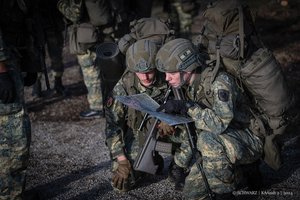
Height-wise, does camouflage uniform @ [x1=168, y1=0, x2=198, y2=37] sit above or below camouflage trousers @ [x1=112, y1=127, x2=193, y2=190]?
above

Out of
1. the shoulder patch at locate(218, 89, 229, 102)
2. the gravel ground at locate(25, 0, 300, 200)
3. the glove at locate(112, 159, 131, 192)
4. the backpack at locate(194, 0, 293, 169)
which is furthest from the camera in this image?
the gravel ground at locate(25, 0, 300, 200)

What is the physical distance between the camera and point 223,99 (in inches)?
138

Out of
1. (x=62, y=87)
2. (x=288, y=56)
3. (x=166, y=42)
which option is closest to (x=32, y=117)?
(x=62, y=87)

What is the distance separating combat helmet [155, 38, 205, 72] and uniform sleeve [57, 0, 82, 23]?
7.73ft

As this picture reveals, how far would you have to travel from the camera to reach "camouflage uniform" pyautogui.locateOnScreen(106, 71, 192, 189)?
4098 millimetres

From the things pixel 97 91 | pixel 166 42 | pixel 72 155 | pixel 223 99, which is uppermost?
pixel 166 42

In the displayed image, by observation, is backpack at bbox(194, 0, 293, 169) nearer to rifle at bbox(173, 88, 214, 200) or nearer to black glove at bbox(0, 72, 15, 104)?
rifle at bbox(173, 88, 214, 200)

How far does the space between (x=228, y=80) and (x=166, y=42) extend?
78 centimetres

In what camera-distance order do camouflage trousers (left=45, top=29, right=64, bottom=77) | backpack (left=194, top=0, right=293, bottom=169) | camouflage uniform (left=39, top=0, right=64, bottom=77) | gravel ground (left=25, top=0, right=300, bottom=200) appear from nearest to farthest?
backpack (left=194, top=0, right=293, bottom=169) < gravel ground (left=25, top=0, right=300, bottom=200) < camouflage uniform (left=39, top=0, right=64, bottom=77) < camouflage trousers (left=45, top=29, right=64, bottom=77)

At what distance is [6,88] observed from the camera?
141 inches

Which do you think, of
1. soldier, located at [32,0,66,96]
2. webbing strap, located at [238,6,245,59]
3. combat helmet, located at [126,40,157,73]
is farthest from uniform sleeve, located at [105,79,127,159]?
soldier, located at [32,0,66,96]

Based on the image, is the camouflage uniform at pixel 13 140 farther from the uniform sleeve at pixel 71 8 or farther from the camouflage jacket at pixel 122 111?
the uniform sleeve at pixel 71 8

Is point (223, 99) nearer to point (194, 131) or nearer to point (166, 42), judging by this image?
point (194, 131)

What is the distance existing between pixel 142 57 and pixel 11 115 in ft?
3.90
